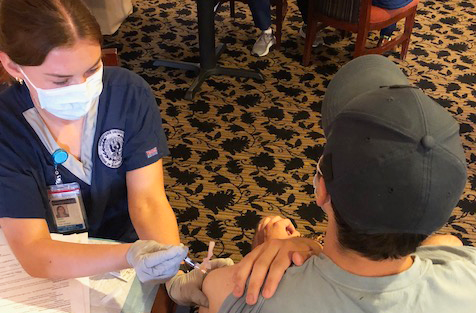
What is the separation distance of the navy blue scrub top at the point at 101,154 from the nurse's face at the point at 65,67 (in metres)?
0.08

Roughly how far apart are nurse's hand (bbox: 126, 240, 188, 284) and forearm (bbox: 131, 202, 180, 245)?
191mm

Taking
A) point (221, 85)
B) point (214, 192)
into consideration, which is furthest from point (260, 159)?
point (221, 85)

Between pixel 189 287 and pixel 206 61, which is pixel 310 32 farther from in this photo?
pixel 189 287

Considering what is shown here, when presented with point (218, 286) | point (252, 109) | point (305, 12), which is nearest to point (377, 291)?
point (218, 286)

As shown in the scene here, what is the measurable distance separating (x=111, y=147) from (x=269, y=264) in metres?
0.58

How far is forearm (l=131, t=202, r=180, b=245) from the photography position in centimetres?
126

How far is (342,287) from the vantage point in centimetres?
79

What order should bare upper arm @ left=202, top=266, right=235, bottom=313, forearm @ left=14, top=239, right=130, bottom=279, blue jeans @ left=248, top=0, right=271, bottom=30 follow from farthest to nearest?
blue jeans @ left=248, top=0, right=271, bottom=30 < forearm @ left=14, top=239, right=130, bottom=279 < bare upper arm @ left=202, top=266, right=235, bottom=313

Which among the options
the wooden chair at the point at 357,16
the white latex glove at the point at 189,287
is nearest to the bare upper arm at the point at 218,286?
the white latex glove at the point at 189,287

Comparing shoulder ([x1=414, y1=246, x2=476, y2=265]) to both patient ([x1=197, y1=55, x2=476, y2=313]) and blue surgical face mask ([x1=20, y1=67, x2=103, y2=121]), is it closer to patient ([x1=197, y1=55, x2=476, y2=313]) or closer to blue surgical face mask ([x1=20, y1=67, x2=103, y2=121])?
patient ([x1=197, y1=55, x2=476, y2=313])

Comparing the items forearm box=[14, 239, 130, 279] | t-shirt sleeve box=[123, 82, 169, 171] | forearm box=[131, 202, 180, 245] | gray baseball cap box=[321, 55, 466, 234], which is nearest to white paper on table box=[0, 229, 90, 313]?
forearm box=[14, 239, 130, 279]

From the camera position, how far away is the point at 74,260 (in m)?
1.06

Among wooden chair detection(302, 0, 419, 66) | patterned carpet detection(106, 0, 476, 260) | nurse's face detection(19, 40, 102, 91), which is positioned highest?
nurse's face detection(19, 40, 102, 91)

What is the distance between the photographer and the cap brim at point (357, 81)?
0.96m
